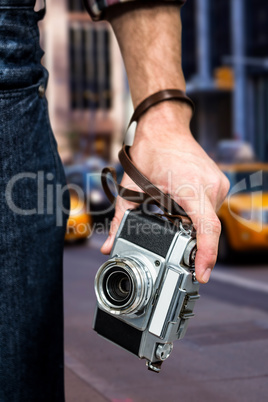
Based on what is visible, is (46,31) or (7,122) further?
(46,31)

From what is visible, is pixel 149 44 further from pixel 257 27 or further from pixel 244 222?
pixel 257 27

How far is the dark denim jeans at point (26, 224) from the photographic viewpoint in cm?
128

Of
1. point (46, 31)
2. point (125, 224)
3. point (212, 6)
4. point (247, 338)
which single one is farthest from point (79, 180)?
point (46, 31)

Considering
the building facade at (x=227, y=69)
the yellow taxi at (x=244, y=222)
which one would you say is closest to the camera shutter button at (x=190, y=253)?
the yellow taxi at (x=244, y=222)

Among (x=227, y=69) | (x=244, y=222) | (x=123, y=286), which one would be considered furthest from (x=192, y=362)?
(x=227, y=69)

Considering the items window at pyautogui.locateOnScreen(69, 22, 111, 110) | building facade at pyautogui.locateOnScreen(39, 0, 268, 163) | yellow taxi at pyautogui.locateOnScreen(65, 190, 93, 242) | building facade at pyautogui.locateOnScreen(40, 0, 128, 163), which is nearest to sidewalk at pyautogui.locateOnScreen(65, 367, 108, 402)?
yellow taxi at pyautogui.locateOnScreen(65, 190, 93, 242)

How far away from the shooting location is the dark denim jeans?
128cm

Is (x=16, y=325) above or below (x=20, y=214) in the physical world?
below

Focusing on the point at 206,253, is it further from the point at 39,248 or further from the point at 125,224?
the point at 39,248

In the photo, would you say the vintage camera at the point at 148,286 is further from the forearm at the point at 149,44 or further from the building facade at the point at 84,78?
the building facade at the point at 84,78

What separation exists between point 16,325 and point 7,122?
37cm

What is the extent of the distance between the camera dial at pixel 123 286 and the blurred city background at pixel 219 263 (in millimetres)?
2140

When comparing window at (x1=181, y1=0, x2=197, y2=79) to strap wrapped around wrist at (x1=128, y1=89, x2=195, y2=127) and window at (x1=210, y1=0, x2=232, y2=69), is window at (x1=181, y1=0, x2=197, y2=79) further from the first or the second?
strap wrapped around wrist at (x1=128, y1=89, x2=195, y2=127)

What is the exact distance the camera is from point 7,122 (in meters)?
1.27
